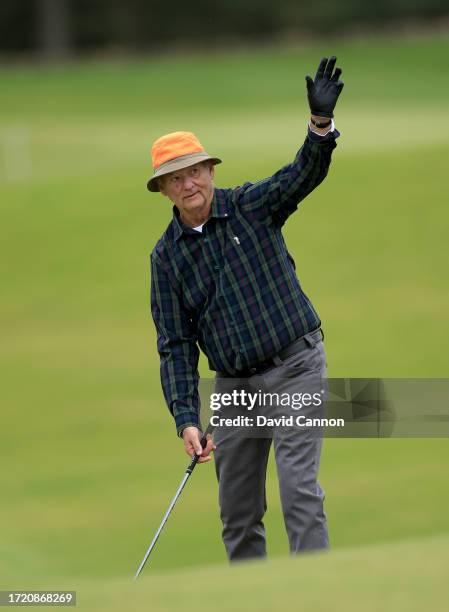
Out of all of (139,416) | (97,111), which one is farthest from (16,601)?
(97,111)

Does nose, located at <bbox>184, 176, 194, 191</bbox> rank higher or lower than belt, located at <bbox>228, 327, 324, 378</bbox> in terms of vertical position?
higher

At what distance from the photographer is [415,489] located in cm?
1109

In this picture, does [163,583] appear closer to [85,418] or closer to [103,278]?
[85,418]

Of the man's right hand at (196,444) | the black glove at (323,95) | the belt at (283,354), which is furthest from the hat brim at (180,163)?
the man's right hand at (196,444)

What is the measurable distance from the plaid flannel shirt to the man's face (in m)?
0.05

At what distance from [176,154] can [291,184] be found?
55cm

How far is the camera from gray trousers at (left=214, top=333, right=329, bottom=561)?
6480 mm

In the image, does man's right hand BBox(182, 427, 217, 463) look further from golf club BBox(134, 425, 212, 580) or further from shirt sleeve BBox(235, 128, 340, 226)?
shirt sleeve BBox(235, 128, 340, 226)

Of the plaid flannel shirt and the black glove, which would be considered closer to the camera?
the black glove

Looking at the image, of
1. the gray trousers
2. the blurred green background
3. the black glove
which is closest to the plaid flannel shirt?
the gray trousers

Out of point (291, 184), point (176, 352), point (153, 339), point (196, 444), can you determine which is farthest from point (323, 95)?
point (153, 339)

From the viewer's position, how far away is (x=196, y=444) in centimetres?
663

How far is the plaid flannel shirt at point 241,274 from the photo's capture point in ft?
21.3

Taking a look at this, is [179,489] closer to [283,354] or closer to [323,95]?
[283,354]
